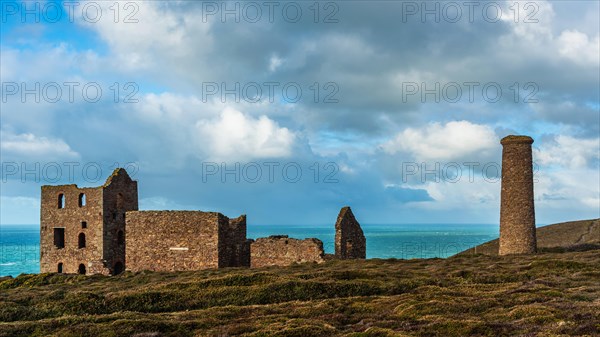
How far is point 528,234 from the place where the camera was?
44594mm

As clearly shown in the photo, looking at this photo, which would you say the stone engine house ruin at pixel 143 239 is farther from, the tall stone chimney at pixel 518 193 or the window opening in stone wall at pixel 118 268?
the tall stone chimney at pixel 518 193

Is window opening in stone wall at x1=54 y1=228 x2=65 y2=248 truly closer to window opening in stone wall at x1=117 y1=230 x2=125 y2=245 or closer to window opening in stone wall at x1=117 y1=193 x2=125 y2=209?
window opening in stone wall at x1=117 y1=230 x2=125 y2=245

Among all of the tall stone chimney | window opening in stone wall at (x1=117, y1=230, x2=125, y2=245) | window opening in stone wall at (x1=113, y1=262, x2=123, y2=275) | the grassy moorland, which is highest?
the tall stone chimney

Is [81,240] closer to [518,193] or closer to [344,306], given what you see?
[344,306]

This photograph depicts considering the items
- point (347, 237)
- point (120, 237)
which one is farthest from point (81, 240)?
point (347, 237)

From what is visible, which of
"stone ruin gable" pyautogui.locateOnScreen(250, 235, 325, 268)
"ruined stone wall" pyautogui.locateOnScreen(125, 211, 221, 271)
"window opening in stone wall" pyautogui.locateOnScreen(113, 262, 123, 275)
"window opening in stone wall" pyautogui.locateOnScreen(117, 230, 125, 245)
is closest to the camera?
"stone ruin gable" pyautogui.locateOnScreen(250, 235, 325, 268)

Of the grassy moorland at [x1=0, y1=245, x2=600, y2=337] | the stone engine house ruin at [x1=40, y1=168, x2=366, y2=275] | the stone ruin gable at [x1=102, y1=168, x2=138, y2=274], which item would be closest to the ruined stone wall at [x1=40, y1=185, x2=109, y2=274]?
the stone engine house ruin at [x1=40, y1=168, x2=366, y2=275]

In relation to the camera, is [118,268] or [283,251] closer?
[283,251]

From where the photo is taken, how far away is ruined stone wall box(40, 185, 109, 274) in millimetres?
49625

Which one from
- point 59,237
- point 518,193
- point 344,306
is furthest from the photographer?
point 59,237

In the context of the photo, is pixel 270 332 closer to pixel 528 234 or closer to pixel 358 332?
pixel 358 332

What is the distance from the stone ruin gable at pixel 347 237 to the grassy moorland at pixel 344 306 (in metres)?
9.36

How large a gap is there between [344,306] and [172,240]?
1005 inches

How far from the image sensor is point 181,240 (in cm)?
4428
